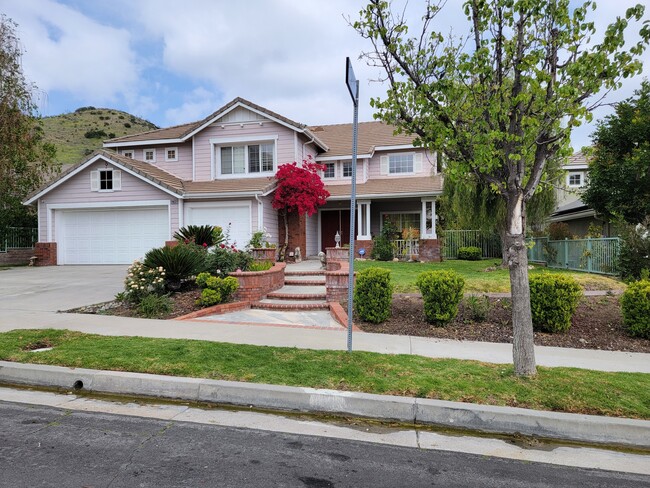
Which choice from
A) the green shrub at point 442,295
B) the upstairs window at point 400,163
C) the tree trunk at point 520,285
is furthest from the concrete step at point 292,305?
the upstairs window at point 400,163

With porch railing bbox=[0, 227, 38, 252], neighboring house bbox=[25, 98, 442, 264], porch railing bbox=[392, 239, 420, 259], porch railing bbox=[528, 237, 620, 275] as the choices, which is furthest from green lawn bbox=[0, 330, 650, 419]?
porch railing bbox=[0, 227, 38, 252]

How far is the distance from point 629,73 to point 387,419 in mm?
4308

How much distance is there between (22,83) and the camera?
20531 mm

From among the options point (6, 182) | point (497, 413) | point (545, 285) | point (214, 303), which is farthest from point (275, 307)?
point (6, 182)

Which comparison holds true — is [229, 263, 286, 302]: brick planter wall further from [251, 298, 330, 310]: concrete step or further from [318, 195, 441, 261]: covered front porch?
[318, 195, 441, 261]: covered front porch

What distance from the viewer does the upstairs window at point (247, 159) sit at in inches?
728

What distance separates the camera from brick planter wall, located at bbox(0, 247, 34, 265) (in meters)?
19.6

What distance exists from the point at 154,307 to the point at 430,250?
12301 mm

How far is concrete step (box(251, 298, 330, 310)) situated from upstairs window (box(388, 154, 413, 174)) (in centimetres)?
1200

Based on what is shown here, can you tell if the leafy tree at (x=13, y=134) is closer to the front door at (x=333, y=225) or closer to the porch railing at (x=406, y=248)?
the front door at (x=333, y=225)

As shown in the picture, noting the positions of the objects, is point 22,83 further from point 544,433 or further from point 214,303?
point 544,433

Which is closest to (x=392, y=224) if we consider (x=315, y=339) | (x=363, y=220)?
(x=363, y=220)

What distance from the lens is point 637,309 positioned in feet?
24.5

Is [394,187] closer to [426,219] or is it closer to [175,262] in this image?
[426,219]
